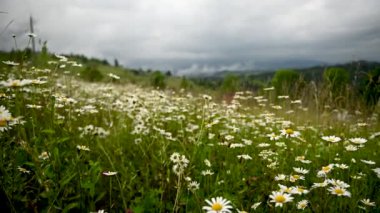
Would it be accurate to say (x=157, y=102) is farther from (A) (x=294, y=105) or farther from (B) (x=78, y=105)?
(A) (x=294, y=105)

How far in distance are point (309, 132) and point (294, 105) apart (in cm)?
147

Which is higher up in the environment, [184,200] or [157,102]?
[157,102]

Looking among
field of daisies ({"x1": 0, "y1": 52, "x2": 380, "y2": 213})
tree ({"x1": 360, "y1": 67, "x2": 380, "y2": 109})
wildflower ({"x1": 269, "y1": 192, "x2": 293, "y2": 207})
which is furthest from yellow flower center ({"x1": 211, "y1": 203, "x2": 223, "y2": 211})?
tree ({"x1": 360, "y1": 67, "x2": 380, "y2": 109})

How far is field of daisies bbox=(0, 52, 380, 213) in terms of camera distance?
6.43ft

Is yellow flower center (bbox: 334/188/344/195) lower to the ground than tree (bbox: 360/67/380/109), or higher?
lower

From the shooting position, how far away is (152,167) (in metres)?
2.95

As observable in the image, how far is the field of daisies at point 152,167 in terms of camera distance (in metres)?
1.96

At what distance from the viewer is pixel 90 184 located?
2.08 meters

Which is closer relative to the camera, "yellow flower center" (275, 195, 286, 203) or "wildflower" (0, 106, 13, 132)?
"wildflower" (0, 106, 13, 132)

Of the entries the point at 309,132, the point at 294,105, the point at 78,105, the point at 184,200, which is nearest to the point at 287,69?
the point at 294,105

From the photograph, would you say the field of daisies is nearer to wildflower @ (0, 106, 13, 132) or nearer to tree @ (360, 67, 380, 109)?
wildflower @ (0, 106, 13, 132)

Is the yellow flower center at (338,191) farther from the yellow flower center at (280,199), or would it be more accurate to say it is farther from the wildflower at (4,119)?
the wildflower at (4,119)

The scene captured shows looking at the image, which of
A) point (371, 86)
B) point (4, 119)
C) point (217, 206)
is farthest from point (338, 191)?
point (371, 86)

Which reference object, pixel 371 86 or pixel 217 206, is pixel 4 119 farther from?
pixel 371 86
